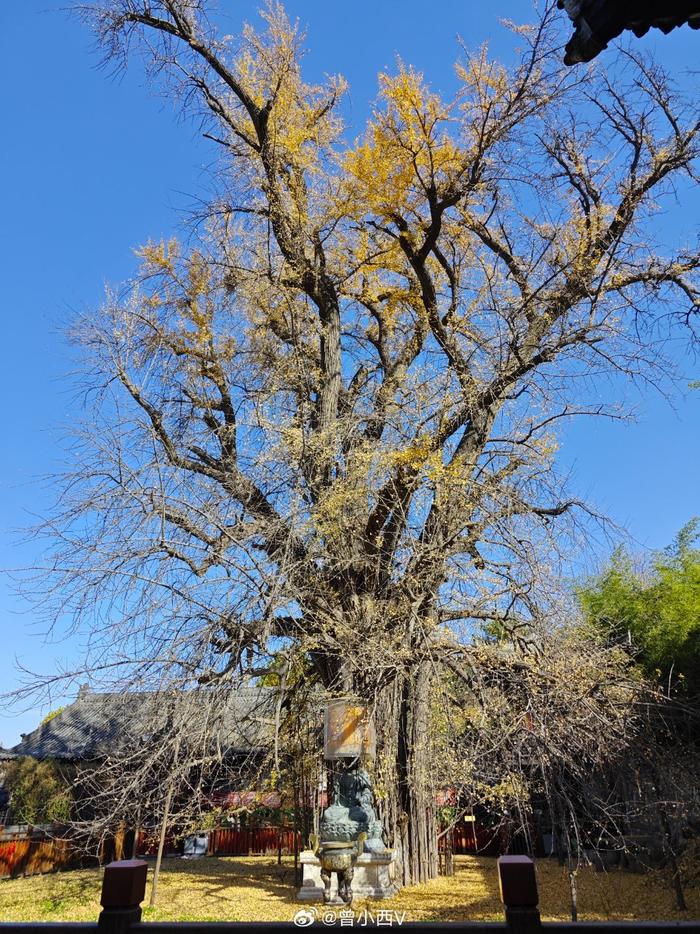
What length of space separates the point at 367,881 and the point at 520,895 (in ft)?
23.9

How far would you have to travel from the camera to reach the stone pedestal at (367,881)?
8.73 meters

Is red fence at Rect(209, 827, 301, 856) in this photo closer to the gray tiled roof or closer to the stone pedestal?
the gray tiled roof

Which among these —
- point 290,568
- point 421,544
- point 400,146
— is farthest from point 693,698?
point 400,146

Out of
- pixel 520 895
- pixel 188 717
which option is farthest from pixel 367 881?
pixel 520 895

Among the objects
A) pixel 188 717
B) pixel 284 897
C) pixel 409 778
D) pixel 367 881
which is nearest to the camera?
pixel 188 717

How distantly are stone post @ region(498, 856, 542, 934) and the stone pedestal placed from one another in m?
6.89

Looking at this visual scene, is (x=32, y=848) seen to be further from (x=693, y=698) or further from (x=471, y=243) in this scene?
(x=471, y=243)

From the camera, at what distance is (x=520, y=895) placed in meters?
2.74

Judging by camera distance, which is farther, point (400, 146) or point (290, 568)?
point (400, 146)

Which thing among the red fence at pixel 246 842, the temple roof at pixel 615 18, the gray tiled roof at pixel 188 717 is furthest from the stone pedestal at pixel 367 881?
the red fence at pixel 246 842

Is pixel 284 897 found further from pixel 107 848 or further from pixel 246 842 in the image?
pixel 246 842

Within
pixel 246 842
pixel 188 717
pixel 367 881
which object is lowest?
pixel 367 881

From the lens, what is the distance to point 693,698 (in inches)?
361

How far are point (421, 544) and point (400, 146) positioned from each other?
5.93 metres
